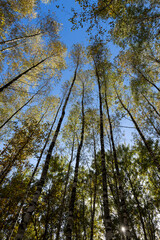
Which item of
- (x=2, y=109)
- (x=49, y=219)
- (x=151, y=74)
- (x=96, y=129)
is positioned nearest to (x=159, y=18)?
(x=151, y=74)

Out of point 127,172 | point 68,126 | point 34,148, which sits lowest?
point 34,148

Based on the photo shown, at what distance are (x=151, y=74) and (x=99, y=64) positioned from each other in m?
6.84

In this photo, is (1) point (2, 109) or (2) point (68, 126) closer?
(1) point (2, 109)

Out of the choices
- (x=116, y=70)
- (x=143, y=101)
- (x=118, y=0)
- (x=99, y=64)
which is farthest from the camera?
(x=143, y=101)

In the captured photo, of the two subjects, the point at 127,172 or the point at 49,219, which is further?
the point at 127,172

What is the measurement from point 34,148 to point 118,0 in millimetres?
12307

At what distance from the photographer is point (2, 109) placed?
45.7 feet

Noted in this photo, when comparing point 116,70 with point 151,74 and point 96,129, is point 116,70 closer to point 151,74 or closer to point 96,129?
point 151,74

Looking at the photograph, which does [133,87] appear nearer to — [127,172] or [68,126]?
[68,126]

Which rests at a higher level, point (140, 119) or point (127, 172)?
point (140, 119)

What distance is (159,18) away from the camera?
6852 millimetres

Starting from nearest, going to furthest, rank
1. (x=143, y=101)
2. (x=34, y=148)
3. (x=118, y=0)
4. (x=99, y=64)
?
(x=118, y=0)
(x=34, y=148)
(x=99, y=64)
(x=143, y=101)

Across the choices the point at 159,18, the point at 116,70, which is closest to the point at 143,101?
the point at 116,70

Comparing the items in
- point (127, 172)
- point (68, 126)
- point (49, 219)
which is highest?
point (68, 126)
